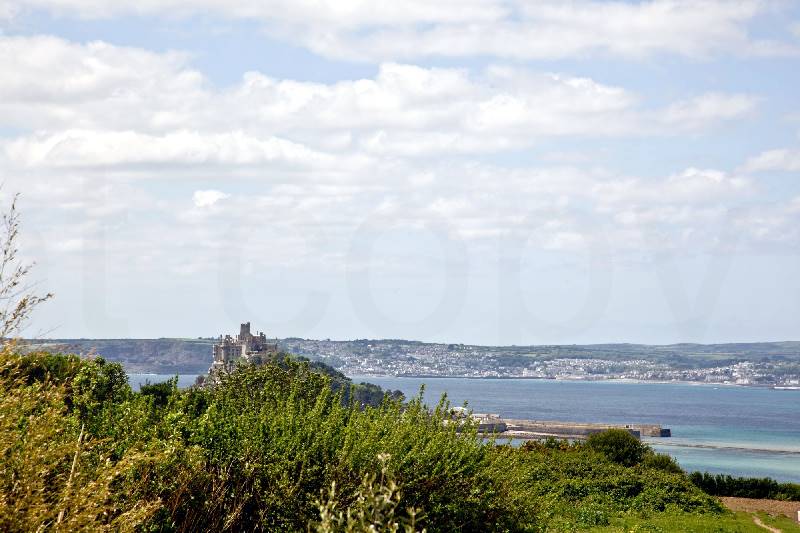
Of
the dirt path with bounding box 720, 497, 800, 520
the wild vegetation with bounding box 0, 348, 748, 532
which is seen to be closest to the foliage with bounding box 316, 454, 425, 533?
the wild vegetation with bounding box 0, 348, 748, 532

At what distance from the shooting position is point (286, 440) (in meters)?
17.4

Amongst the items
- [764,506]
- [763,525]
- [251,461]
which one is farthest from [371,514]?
[764,506]

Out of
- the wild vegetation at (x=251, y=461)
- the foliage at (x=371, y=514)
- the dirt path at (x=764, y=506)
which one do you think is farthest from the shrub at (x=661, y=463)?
the foliage at (x=371, y=514)

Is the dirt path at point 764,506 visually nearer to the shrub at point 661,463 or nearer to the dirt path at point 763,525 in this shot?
the dirt path at point 763,525

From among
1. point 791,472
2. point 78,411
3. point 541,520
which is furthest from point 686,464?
point 78,411

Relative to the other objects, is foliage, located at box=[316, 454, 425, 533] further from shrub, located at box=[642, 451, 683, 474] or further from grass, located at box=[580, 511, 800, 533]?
shrub, located at box=[642, 451, 683, 474]

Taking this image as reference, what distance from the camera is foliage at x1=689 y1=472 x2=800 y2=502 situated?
146 feet

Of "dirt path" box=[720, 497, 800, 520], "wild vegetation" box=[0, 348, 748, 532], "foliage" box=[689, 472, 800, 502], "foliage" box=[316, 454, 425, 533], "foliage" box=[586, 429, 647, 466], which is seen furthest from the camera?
"foliage" box=[586, 429, 647, 466]

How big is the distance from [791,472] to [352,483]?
90.7m

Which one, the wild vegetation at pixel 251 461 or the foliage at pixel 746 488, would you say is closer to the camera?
the wild vegetation at pixel 251 461

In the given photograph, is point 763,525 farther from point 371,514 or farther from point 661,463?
point 371,514

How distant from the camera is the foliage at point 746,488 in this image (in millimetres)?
44469

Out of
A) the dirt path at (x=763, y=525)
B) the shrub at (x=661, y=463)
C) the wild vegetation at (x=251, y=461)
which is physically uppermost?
the wild vegetation at (x=251, y=461)

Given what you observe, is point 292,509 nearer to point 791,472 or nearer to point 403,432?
point 403,432
